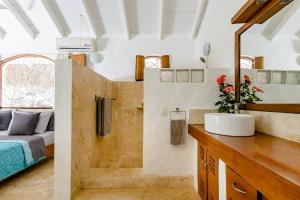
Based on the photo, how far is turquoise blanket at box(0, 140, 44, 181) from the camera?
98.2 inches

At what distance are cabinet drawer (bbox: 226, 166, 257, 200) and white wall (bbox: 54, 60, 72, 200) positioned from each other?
5.29 ft

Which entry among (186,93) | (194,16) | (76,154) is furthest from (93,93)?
(194,16)

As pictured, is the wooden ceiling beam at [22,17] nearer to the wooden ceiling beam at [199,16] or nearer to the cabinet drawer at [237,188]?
the wooden ceiling beam at [199,16]

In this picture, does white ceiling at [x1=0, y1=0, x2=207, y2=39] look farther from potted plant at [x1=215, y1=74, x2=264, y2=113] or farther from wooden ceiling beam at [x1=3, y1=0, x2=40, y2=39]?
potted plant at [x1=215, y1=74, x2=264, y2=113]

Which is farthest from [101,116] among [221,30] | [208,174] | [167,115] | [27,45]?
[27,45]

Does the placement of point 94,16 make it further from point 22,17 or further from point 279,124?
point 279,124

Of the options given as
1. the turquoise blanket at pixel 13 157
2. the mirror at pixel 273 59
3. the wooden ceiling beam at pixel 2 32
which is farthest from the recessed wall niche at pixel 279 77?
the wooden ceiling beam at pixel 2 32

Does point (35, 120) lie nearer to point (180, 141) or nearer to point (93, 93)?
point (93, 93)

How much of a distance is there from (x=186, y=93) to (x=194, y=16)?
230 cm

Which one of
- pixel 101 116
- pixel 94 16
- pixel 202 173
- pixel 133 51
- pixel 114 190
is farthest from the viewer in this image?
pixel 133 51

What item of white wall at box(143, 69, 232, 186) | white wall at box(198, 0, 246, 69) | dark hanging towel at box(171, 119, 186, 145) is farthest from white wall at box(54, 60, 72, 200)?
white wall at box(198, 0, 246, 69)

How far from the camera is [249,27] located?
1996 mm

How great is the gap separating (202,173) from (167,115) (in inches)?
32.2

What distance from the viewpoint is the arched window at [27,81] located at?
465cm
